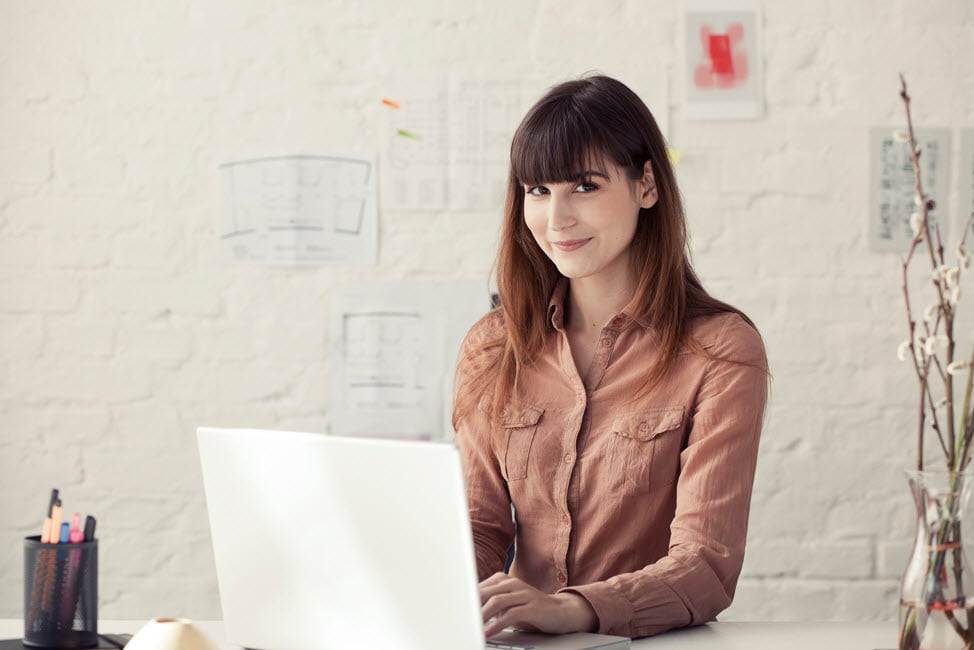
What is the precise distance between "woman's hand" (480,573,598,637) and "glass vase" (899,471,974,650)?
15.4 inches

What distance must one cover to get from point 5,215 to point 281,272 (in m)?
0.63

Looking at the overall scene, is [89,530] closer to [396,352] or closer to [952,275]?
[952,275]

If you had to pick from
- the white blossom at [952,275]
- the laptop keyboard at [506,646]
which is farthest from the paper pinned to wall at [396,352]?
the white blossom at [952,275]

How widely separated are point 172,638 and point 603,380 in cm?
77

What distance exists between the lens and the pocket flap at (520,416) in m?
1.65

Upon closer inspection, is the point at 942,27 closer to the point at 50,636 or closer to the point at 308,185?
the point at 308,185

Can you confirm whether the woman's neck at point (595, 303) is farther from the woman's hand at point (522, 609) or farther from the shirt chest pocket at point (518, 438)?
the woman's hand at point (522, 609)

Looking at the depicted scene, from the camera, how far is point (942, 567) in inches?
37.9

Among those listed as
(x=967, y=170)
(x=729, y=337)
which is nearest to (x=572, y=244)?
(x=729, y=337)

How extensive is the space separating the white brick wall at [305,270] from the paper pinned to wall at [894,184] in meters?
0.03

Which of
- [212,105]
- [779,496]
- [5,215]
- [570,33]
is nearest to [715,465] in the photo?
[779,496]

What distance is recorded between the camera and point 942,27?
2.45 meters

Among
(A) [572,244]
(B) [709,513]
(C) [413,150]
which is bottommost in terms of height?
(B) [709,513]

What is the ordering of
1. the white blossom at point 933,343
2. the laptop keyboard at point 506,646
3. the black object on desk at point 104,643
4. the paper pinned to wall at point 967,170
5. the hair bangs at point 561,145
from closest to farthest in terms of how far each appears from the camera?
1. the white blossom at point 933,343
2. the laptop keyboard at point 506,646
3. the black object on desk at point 104,643
4. the hair bangs at point 561,145
5. the paper pinned to wall at point 967,170
